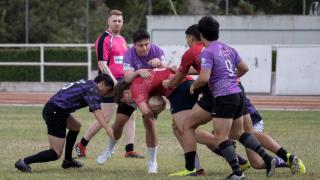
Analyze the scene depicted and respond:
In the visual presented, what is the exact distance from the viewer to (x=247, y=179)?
31.5 ft

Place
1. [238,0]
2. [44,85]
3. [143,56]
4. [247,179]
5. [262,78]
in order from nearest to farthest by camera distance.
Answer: [247,179] → [143,56] → [262,78] → [44,85] → [238,0]

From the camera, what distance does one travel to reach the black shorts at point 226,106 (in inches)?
365

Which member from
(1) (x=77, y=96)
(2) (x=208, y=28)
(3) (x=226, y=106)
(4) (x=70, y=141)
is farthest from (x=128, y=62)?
(3) (x=226, y=106)

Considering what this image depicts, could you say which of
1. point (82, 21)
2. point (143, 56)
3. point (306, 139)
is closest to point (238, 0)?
point (82, 21)

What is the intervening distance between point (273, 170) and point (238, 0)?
3520cm

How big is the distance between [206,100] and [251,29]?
85.0 feet

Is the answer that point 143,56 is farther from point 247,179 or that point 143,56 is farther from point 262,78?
point 262,78

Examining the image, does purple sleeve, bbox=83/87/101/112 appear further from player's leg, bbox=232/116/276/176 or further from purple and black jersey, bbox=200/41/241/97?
player's leg, bbox=232/116/276/176

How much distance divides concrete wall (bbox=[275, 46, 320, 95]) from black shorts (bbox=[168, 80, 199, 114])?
814 inches

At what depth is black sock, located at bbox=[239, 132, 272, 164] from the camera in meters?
9.67

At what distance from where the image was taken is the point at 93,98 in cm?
1040

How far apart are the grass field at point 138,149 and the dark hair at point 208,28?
5.63 ft

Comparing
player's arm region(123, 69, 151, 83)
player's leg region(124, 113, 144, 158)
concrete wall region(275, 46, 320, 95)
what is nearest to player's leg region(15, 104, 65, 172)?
player's arm region(123, 69, 151, 83)

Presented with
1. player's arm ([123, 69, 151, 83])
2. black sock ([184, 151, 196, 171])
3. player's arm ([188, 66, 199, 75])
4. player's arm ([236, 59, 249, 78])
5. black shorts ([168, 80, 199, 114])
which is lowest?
black sock ([184, 151, 196, 171])
